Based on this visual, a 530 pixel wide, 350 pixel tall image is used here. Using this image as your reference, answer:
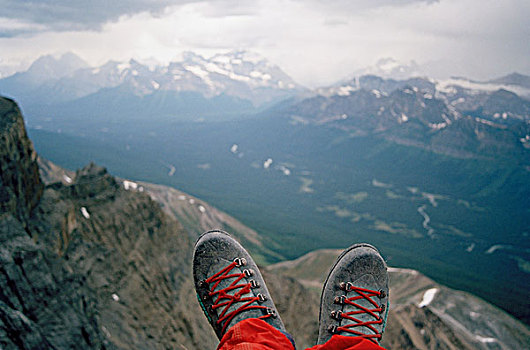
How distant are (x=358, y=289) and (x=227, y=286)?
223 centimetres

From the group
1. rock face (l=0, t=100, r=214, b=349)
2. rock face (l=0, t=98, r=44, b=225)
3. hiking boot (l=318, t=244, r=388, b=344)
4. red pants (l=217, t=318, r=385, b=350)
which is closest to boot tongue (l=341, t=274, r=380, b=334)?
hiking boot (l=318, t=244, r=388, b=344)

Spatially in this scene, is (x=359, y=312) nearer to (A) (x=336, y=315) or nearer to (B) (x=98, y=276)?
(A) (x=336, y=315)

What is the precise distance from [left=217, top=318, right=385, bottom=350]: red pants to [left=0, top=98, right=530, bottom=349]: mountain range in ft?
13.7

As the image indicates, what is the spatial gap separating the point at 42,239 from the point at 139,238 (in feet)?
44.1

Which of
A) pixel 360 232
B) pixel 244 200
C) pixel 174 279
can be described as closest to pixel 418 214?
pixel 360 232

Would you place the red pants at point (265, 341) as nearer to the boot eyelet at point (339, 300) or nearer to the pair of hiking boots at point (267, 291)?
the pair of hiking boots at point (267, 291)

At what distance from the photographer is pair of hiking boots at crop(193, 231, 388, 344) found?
5879 millimetres

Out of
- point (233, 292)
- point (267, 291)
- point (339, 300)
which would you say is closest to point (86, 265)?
point (233, 292)

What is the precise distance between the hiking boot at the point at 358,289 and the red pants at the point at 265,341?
1.38 m

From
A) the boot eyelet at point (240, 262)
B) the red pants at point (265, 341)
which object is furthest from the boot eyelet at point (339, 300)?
the boot eyelet at point (240, 262)

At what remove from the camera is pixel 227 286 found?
Answer: 6.45 m

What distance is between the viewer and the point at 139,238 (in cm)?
3462

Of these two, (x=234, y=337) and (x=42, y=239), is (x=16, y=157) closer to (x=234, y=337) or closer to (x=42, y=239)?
(x=42, y=239)

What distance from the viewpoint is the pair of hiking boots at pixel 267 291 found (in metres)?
5.88
